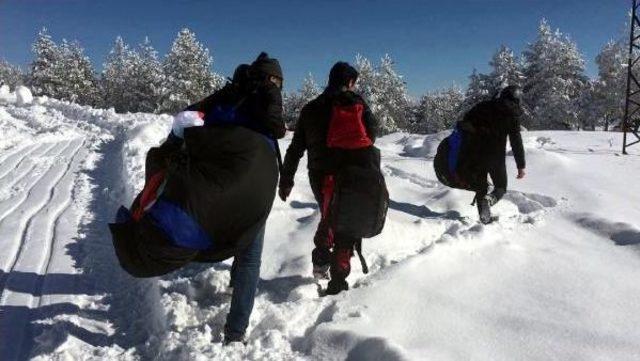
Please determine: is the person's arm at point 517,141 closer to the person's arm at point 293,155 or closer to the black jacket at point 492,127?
the black jacket at point 492,127

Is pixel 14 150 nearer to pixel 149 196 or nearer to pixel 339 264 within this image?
pixel 339 264

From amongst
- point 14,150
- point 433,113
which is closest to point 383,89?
point 433,113

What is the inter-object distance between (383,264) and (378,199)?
105 centimetres

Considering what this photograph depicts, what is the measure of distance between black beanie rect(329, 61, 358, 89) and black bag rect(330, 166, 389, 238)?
0.64 m

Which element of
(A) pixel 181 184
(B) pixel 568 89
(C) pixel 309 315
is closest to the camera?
(A) pixel 181 184

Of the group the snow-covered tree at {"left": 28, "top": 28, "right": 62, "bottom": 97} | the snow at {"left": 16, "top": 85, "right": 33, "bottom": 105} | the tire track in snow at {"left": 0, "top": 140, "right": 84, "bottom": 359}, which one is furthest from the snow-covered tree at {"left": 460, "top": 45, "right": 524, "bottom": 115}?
the snow-covered tree at {"left": 28, "top": 28, "right": 62, "bottom": 97}

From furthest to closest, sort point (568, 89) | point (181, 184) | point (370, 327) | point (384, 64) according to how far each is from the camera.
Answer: point (384, 64) → point (568, 89) → point (370, 327) → point (181, 184)

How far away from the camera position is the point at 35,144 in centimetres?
1231

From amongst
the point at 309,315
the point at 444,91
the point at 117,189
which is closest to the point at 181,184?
the point at 309,315

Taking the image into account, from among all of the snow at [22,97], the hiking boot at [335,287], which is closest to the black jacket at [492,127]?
the hiking boot at [335,287]

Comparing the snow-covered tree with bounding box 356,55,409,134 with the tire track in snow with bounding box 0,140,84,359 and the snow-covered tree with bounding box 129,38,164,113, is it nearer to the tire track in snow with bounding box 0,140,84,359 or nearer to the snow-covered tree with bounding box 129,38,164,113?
the snow-covered tree with bounding box 129,38,164,113

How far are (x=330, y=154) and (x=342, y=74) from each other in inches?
23.9

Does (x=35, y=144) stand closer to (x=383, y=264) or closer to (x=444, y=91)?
(x=383, y=264)

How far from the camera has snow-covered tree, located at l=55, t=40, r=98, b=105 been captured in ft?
185
